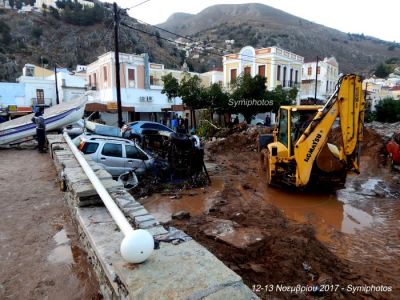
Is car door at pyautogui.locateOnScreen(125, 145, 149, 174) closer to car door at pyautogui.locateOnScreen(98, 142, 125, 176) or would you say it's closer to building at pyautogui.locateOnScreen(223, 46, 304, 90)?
car door at pyautogui.locateOnScreen(98, 142, 125, 176)

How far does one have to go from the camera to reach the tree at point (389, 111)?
35.3 metres

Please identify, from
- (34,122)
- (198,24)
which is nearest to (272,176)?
(34,122)

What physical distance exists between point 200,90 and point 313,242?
61.3 ft

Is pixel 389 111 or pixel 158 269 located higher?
pixel 389 111

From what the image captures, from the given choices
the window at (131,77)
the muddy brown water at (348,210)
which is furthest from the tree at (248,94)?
the window at (131,77)

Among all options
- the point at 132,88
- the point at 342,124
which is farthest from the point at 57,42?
the point at 342,124

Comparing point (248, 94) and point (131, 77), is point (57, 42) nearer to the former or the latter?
point (131, 77)

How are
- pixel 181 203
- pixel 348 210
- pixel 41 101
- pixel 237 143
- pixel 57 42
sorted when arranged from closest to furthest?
pixel 348 210
pixel 181 203
pixel 237 143
pixel 41 101
pixel 57 42

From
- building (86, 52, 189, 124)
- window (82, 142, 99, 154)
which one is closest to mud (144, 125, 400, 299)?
window (82, 142, 99, 154)

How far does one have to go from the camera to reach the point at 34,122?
11984 millimetres

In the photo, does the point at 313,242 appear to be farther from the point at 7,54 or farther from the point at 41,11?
the point at 41,11

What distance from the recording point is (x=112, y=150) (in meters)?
9.54

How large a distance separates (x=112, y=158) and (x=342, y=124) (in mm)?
6776

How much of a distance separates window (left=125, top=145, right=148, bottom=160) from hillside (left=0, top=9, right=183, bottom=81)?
5274 cm
